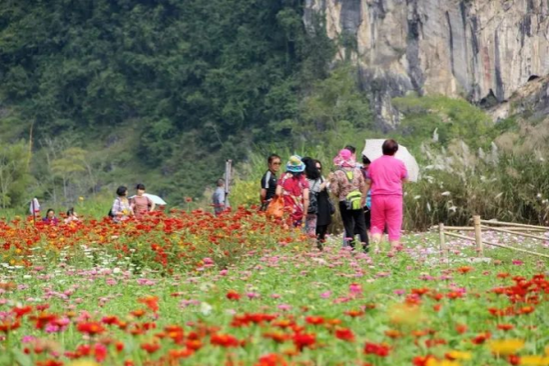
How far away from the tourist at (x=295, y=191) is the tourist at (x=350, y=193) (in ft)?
1.84

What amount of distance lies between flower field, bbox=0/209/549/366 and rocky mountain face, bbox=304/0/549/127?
48.1 meters

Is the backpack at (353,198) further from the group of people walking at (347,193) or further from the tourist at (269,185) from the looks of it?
the tourist at (269,185)

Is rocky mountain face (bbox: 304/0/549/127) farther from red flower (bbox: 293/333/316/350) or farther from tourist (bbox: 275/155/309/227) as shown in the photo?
red flower (bbox: 293/333/316/350)

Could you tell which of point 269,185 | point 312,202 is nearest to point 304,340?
point 312,202

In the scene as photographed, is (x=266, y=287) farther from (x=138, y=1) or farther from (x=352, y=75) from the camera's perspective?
(x=138, y=1)

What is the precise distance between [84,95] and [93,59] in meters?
3.25

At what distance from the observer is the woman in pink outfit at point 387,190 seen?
11.4 metres

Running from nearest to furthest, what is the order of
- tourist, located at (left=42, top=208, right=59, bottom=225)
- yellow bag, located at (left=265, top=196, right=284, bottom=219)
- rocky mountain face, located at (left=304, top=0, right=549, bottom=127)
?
yellow bag, located at (left=265, top=196, right=284, bottom=219), tourist, located at (left=42, top=208, right=59, bottom=225), rocky mountain face, located at (left=304, top=0, right=549, bottom=127)

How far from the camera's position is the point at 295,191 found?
12961 millimetres

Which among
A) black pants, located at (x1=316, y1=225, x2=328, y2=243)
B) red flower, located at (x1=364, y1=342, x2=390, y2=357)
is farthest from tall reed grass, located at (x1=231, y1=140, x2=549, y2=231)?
red flower, located at (x1=364, y1=342, x2=390, y2=357)

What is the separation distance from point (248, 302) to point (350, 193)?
588cm

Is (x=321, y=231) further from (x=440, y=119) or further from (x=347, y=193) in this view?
(x=440, y=119)

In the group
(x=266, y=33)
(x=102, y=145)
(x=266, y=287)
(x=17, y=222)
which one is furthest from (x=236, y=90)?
(x=266, y=287)

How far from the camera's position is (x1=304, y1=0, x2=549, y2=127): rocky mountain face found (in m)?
60.2
